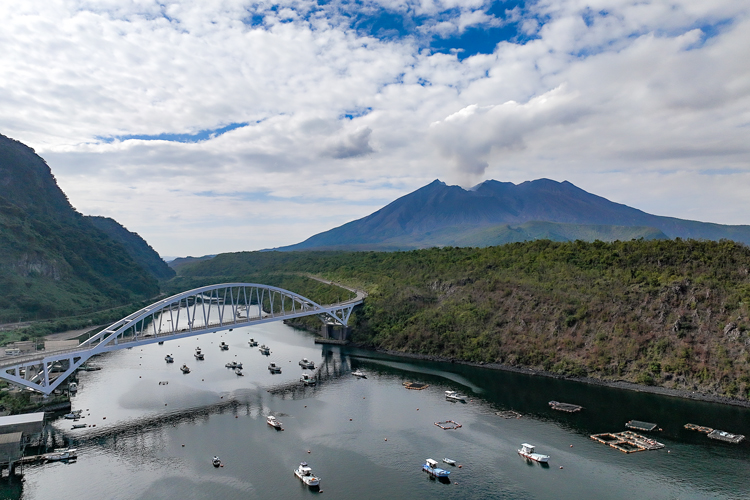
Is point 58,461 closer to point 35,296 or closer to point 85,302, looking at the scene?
point 35,296

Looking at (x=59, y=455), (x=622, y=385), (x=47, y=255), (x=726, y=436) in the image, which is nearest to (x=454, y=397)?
(x=622, y=385)

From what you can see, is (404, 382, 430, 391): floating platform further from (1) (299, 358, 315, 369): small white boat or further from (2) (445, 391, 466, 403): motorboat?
(1) (299, 358, 315, 369): small white boat

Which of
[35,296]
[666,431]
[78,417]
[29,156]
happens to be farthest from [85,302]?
[666,431]

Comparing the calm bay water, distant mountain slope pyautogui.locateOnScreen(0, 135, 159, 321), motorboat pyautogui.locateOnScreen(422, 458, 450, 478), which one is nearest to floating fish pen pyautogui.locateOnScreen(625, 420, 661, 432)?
the calm bay water

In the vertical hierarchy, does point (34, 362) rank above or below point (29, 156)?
below

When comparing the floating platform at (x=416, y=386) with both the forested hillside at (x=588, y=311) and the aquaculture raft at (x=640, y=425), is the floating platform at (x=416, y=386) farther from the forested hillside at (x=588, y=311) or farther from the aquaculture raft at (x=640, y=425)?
the aquaculture raft at (x=640, y=425)

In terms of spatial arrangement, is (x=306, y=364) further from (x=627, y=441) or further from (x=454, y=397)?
(x=627, y=441)

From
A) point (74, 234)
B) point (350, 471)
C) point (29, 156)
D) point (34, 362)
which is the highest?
point (29, 156)

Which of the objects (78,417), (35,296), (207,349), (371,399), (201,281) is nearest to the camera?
(78,417)
